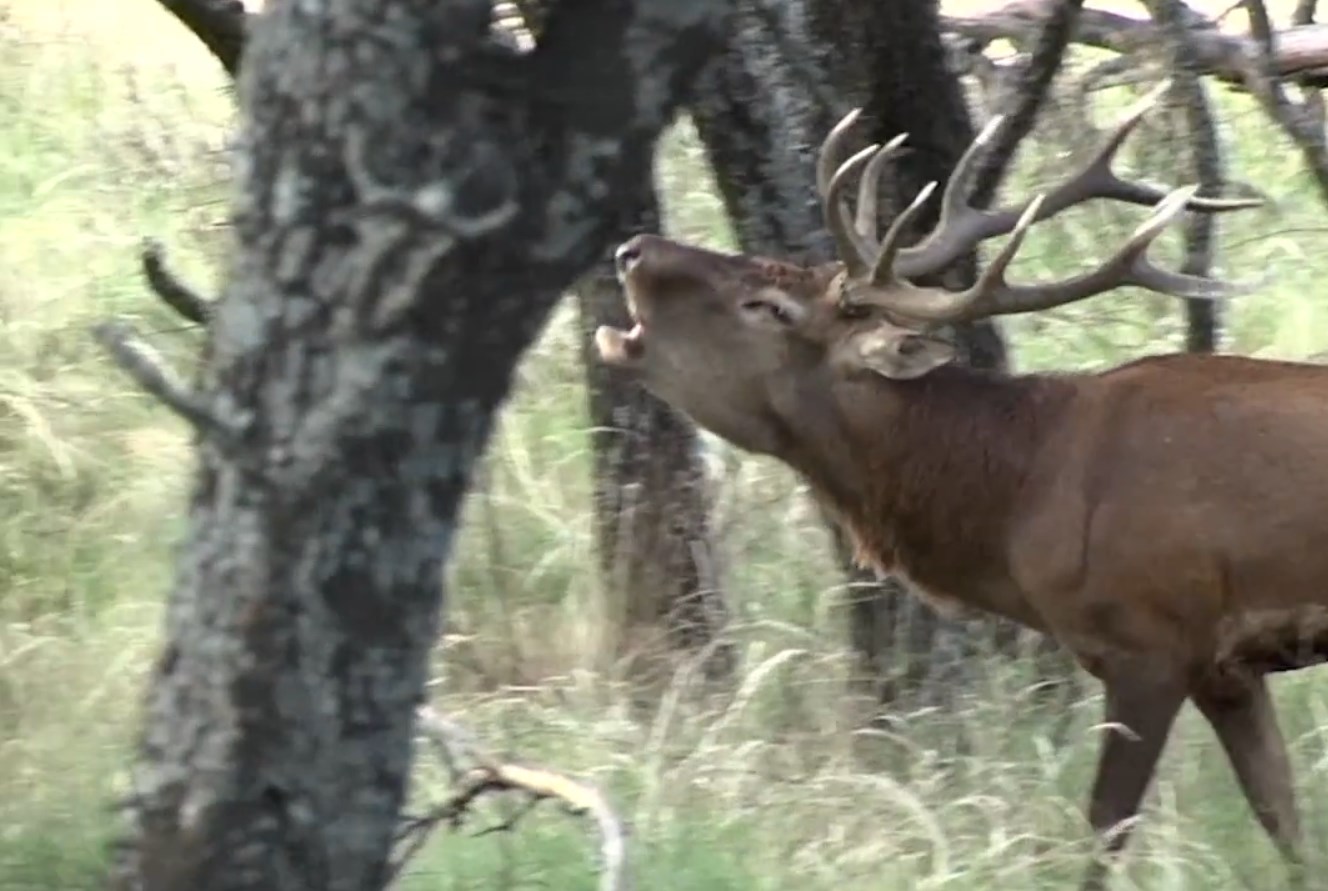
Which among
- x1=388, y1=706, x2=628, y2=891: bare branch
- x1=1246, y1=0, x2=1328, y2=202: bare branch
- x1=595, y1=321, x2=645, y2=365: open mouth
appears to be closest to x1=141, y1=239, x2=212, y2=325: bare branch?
x1=388, y1=706, x2=628, y2=891: bare branch

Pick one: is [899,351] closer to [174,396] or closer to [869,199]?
[869,199]

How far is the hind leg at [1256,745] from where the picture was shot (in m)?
5.15

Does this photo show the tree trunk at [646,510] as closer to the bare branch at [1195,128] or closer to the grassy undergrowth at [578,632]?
the grassy undergrowth at [578,632]

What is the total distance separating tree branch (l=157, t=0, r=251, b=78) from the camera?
4.55 metres

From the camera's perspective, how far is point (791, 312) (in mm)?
5332

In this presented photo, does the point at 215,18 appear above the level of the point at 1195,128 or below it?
above

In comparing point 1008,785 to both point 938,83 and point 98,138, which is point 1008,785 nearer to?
point 938,83

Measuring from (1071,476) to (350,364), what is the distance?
271 centimetres

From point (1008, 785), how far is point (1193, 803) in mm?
502

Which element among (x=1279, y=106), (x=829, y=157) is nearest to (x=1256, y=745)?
(x=829, y=157)

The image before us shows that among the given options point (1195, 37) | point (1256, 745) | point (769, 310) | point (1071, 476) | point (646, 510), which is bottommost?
point (1256, 745)

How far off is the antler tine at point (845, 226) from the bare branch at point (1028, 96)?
0.50 m

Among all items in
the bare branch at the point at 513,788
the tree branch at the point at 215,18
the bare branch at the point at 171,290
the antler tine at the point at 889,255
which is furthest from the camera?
the antler tine at the point at 889,255

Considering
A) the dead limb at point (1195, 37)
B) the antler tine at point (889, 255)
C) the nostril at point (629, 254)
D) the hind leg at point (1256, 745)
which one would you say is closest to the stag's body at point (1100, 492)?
the hind leg at point (1256, 745)
